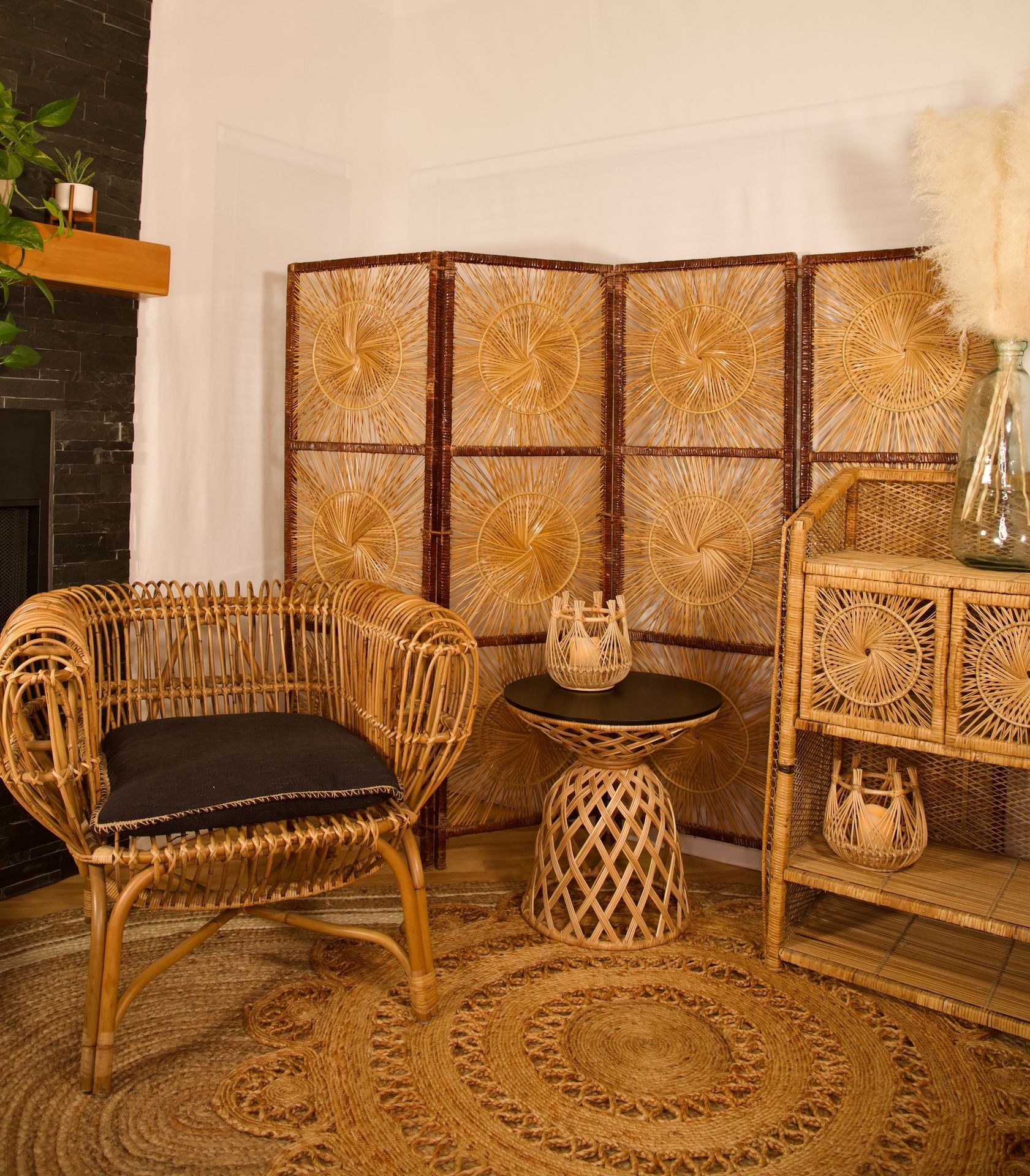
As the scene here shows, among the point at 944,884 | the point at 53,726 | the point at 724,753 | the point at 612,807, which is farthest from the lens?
the point at 724,753

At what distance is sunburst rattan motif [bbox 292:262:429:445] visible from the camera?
112 inches

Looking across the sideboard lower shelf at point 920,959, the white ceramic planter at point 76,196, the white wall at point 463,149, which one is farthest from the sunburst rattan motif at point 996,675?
the white ceramic planter at point 76,196

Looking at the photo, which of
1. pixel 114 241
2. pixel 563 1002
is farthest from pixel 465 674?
pixel 114 241

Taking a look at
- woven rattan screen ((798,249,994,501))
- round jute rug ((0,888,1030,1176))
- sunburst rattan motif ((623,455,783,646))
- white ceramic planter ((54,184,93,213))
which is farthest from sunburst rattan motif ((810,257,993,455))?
white ceramic planter ((54,184,93,213))

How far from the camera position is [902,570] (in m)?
2.16

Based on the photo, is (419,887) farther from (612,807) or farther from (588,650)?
(588,650)

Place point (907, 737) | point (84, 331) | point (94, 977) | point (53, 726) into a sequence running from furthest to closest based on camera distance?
point (84, 331) → point (907, 737) → point (94, 977) → point (53, 726)

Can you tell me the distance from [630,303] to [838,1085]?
1.94 metres

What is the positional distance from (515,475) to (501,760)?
0.77 m

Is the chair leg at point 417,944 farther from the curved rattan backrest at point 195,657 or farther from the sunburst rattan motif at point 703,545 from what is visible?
the sunburst rattan motif at point 703,545

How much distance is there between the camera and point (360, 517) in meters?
2.97

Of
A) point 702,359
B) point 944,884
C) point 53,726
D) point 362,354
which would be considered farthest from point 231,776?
point 702,359

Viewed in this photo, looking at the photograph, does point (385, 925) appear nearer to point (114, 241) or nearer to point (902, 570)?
point (902, 570)

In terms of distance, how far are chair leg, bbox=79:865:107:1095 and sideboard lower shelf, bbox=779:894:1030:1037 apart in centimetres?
139
